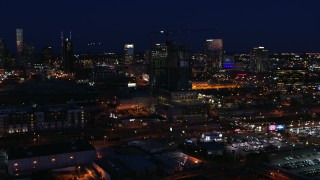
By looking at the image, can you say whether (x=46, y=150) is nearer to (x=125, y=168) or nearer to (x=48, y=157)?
(x=48, y=157)

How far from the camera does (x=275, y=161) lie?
1062 centimetres

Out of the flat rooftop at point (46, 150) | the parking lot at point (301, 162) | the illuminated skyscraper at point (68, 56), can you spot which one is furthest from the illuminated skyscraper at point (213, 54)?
the flat rooftop at point (46, 150)

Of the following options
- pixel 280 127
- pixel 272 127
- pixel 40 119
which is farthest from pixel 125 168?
pixel 280 127

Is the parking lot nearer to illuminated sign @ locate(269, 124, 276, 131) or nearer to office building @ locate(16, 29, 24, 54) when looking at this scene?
illuminated sign @ locate(269, 124, 276, 131)

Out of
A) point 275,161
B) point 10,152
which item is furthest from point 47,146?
point 275,161

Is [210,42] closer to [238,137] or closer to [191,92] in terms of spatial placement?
[191,92]

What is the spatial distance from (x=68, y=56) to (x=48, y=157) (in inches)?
1276

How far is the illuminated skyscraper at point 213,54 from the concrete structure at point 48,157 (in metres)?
29.1

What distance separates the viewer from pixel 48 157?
10.4 metres

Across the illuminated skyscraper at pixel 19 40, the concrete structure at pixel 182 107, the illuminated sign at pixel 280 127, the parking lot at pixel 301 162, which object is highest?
the illuminated skyscraper at pixel 19 40

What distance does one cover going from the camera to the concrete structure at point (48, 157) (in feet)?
32.9

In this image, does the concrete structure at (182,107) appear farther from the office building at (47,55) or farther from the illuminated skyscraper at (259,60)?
the office building at (47,55)

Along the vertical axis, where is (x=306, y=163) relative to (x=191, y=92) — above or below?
below

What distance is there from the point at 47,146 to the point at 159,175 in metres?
3.29
